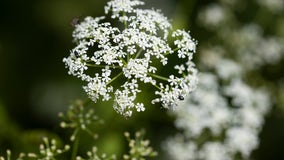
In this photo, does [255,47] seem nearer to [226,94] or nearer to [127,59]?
[226,94]

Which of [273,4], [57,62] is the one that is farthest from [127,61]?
[273,4]

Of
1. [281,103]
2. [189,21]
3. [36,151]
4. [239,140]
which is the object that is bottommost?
[36,151]

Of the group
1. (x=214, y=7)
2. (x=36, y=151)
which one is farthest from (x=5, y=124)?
(x=214, y=7)

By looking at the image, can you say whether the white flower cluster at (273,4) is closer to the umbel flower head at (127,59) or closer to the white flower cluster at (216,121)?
the white flower cluster at (216,121)

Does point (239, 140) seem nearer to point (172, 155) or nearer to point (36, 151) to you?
point (172, 155)

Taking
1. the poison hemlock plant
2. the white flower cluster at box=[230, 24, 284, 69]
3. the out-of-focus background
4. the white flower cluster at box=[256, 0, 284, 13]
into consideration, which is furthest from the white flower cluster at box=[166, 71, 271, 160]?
the poison hemlock plant

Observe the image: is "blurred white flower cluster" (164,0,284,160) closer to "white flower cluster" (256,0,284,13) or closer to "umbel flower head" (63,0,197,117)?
"white flower cluster" (256,0,284,13)
